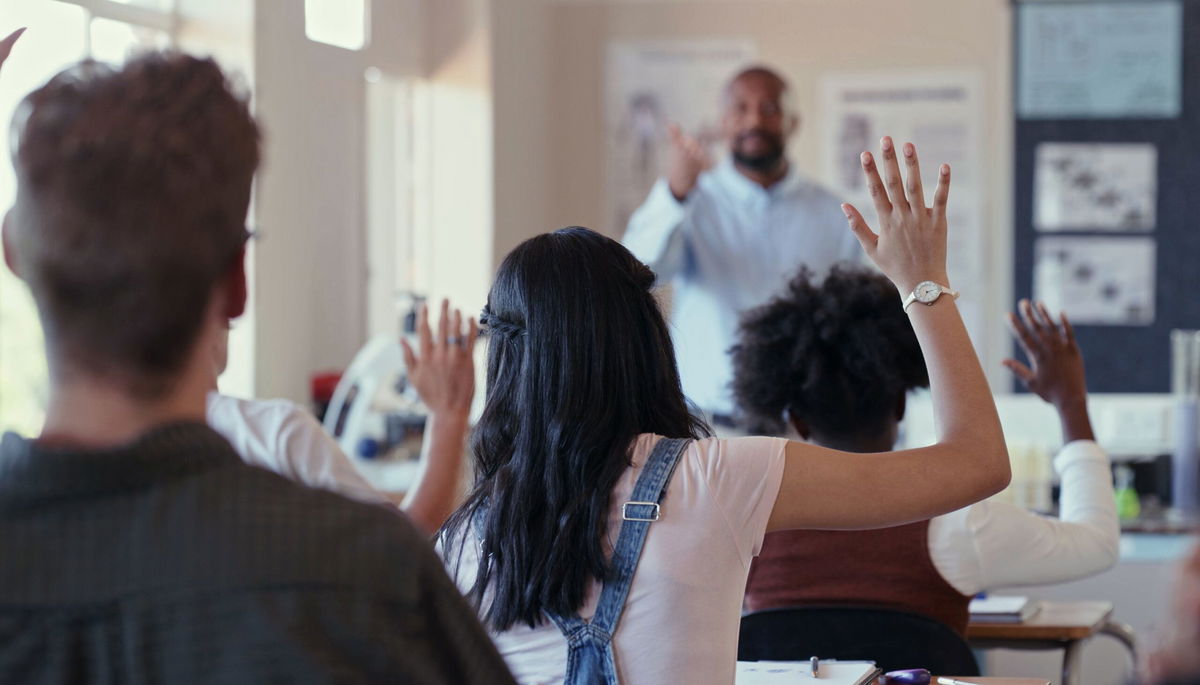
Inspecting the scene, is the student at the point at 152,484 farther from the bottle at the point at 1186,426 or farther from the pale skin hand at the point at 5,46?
the bottle at the point at 1186,426

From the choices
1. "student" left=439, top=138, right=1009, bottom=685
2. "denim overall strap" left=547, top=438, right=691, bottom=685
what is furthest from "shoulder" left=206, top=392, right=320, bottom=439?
"denim overall strap" left=547, top=438, right=691, bottom=685

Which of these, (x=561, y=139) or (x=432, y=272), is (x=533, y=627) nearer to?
(x=432, y=272)

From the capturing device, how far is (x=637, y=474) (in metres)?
1.28

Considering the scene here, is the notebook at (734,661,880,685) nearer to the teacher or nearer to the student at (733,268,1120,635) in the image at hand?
the student at (733,268,1120,635)

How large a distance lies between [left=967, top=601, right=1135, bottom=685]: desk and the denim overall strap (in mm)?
1086

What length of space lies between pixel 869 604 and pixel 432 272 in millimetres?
2874

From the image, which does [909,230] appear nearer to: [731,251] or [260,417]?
[260,417]

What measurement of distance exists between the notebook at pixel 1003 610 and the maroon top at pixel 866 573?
1.43 feet

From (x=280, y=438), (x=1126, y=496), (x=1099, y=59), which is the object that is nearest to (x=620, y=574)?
(x=280, y=438)

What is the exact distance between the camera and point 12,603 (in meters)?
0.65

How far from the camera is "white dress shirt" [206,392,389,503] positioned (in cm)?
127

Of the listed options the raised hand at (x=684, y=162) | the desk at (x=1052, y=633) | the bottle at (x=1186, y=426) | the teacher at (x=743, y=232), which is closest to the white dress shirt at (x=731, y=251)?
the teacher at (x=743, y=232)

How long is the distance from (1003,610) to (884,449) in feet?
1.76

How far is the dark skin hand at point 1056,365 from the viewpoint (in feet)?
6.05
